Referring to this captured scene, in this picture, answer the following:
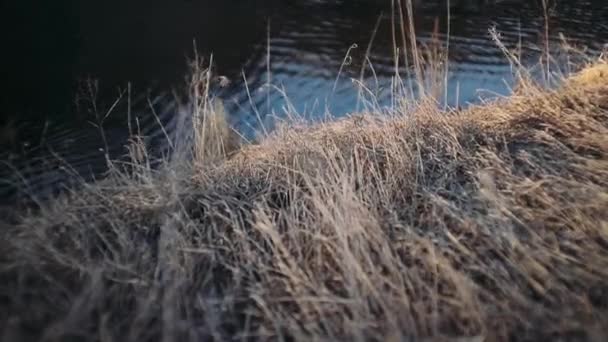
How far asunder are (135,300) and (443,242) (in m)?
1.15

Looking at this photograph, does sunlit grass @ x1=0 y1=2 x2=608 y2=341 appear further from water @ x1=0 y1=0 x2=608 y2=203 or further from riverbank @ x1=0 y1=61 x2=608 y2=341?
water @ x1=0 y1=0 x2=608 y2=203

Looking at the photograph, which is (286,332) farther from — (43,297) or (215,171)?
(215,171)

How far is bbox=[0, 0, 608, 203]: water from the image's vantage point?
5.99 m

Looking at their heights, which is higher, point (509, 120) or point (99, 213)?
point (509, 120)

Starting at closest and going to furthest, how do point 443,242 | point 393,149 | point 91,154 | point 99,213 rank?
point 443,242
point 99,213
point 393,149
point 91,154

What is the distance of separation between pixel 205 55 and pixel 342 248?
21.6 ft

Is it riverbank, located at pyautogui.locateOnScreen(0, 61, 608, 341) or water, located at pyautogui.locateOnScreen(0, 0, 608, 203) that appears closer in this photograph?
riverbank, located at pyautogui.locateOnScreen(0, 61, 608, 341)

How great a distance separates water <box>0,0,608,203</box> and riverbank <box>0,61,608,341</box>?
181 centimetres

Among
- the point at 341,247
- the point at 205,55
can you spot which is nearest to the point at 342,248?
the point at 341,247

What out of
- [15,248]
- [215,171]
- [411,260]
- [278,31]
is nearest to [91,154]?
[215,171]

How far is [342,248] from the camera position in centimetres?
228

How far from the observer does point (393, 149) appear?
10.3 feet

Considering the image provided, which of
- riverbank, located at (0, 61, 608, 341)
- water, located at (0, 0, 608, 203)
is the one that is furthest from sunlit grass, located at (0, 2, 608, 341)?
water, located at (0, 0, 608, 203)

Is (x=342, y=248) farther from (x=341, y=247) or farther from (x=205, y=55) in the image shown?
(x=205, y=55)
